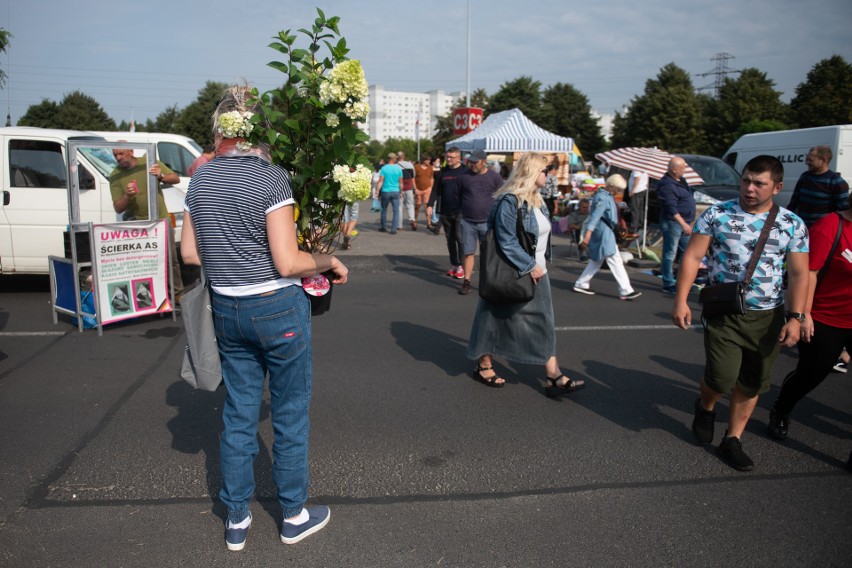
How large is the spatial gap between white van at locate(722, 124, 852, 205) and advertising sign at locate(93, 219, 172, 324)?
12.5m

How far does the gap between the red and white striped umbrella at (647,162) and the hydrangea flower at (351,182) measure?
10.8 metres

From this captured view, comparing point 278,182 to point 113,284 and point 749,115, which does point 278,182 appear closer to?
point 113,284

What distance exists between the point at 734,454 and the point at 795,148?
13721 millimetres

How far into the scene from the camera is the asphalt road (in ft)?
9.65

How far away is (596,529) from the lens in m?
3.11

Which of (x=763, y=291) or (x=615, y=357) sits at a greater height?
(x=763, y=291)

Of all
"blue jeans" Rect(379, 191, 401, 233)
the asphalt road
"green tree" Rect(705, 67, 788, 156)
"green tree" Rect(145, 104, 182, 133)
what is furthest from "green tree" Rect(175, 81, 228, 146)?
the asphalt road

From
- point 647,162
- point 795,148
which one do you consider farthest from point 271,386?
point 795,148

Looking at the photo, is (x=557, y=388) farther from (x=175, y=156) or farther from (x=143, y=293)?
(x=175, y=156)

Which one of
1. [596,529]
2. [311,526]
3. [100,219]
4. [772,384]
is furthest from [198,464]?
[100,219]

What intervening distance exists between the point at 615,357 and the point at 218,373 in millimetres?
4131

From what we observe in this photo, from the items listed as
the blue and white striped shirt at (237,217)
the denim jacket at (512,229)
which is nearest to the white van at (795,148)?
the denim jacket at (512,229)

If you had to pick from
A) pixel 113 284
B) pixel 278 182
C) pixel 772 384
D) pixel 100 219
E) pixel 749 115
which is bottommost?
pixel 772 384

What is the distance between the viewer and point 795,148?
15.0 m
